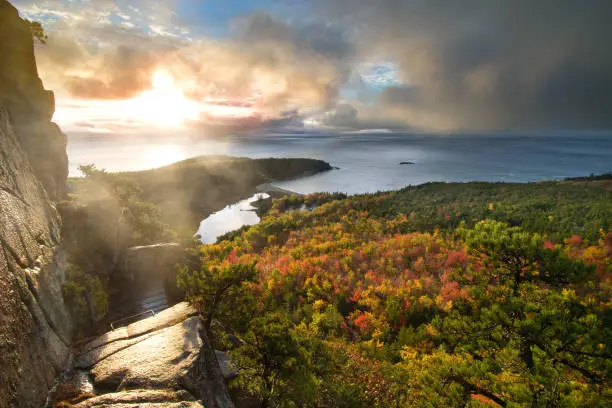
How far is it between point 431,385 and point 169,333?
26.3ft

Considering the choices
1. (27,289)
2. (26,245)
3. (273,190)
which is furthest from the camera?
(273,190)

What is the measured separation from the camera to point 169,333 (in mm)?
9188

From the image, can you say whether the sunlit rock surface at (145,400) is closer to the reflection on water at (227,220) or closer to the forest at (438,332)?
the forest at (438,332)

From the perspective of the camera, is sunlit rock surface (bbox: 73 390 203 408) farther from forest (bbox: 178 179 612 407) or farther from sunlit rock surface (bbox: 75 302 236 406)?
forest (bbox: 178 179 612 407)

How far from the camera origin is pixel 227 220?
6606 centimetres

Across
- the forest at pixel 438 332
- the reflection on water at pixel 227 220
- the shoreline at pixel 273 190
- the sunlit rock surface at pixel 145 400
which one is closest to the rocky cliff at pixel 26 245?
the sunlit rock surface at pixel 145 400

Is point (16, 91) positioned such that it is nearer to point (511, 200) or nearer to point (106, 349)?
point (106, 349)

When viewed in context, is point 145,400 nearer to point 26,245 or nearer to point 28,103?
point 26,245

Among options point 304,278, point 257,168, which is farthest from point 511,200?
point 257,168

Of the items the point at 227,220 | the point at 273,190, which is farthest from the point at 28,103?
the point at 273,190

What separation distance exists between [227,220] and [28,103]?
5186 cm

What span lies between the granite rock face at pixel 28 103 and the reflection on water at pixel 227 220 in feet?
107

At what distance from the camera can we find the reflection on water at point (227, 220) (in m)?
53.8

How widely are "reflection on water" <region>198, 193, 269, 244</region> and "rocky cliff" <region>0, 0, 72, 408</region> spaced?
34297mm
